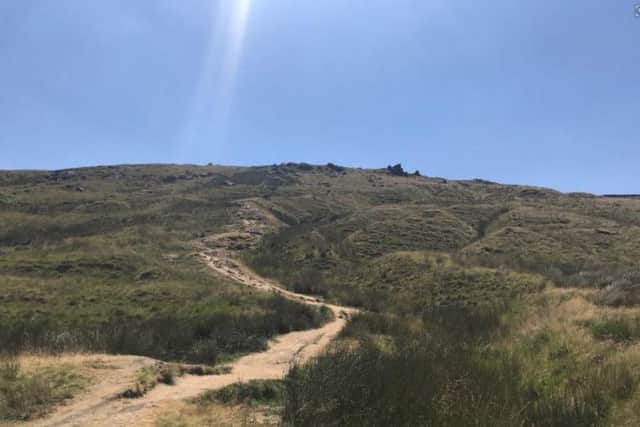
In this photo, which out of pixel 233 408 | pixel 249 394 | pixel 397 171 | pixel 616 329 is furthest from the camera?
pixel 397 171

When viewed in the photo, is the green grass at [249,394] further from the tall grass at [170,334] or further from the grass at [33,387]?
the tall grass at [170,334]

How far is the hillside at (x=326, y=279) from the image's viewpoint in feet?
34.6

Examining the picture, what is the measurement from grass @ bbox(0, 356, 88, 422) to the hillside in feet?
10.1

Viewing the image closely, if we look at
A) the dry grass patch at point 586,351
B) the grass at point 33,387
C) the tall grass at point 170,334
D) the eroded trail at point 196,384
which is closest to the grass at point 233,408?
the eroded trail at point 196,384

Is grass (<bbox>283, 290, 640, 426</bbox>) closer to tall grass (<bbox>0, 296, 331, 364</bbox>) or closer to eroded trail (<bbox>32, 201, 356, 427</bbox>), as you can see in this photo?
eroded trail (<bbox>32, 201, 356, 427</bbox>)

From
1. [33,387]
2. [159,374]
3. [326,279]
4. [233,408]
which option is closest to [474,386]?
[233,408]

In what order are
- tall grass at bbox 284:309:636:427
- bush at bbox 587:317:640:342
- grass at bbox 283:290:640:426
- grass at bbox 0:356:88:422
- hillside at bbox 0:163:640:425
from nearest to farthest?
tall grass at bbox 284:309:636:427, grass at bbox 283:290:640:426, grass at bbox 0:356:88:422, hillside at bbox 0:163:640:425, bush at bbox 587:317:640:342

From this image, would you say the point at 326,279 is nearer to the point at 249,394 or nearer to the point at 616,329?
the point at 616,329

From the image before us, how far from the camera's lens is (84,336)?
14.4 m

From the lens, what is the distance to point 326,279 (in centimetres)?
3728

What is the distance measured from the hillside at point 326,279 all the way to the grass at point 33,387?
308 cm

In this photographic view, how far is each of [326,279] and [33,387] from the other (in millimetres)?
29454

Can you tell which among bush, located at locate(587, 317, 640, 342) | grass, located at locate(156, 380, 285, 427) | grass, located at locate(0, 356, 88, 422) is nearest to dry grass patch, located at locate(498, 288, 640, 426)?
bush, located at locate(587, 317, 640, 342)

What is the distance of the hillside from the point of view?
34.6 ft
